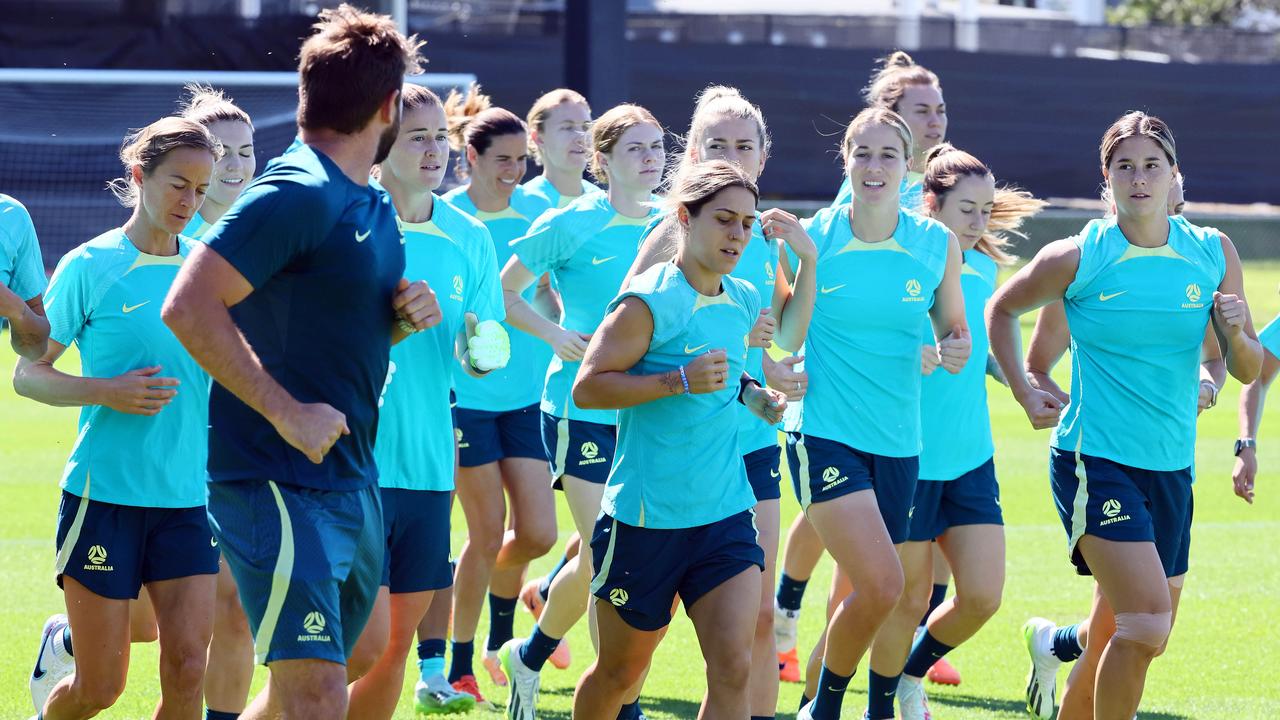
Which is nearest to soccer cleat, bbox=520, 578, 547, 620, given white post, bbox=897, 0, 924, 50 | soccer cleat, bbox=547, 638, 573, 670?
soccer cleat, bbox=547, 638, 573, 670

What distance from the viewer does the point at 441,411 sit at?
553cm

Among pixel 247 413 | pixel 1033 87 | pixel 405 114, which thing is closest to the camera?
pixel 247 413

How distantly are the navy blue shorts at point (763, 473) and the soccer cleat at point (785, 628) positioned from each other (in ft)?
5.00

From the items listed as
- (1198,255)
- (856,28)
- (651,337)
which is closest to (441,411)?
(651,337)

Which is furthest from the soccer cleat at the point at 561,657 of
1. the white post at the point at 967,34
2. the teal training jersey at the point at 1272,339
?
the white post at the point at 967,34

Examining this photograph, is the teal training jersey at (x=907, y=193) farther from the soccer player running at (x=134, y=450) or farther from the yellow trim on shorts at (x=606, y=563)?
the soccer player running at (x=134, y=450)

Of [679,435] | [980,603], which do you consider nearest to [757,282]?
[679,435]

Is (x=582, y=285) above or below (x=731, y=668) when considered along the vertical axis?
above

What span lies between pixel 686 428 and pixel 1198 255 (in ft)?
7.02

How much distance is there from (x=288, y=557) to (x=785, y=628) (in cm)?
393

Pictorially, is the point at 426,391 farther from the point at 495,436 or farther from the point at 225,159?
the point at 495,436

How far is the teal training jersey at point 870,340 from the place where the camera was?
6.24 meters

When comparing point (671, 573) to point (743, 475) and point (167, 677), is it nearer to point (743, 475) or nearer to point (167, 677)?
point (743, 475)

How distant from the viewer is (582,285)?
22.6 ft
